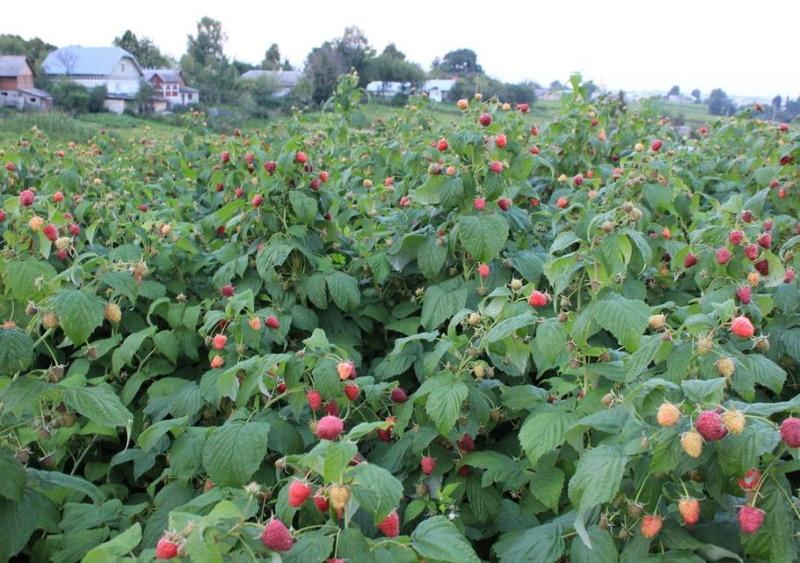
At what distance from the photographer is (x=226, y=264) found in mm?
3633

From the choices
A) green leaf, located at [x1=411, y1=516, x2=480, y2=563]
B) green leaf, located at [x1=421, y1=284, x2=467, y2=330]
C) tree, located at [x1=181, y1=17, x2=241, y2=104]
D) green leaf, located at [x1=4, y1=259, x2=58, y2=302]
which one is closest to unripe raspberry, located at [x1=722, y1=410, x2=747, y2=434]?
green leaf, located at [x1=411, y1=516, x2=480, y2=563]

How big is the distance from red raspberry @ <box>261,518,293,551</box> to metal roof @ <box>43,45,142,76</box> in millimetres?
48382

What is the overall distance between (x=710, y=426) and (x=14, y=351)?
1952mm

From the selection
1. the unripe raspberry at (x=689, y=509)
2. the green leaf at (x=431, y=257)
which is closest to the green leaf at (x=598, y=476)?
the unripe raspberry at (x=689, y=509)

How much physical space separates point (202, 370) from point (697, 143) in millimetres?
6172

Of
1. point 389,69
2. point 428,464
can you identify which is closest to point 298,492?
point 428,464

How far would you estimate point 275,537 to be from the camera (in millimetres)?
1320

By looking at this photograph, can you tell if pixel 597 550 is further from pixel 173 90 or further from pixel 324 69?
pixel 173 90

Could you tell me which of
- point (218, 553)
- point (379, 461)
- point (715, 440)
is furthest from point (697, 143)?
point (218, 553)

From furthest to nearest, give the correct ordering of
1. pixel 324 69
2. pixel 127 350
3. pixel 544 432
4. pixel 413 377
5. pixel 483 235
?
pixel 324 69, pixel 413 377, pixel 483 235, pixel 127 350, pixel 544 432

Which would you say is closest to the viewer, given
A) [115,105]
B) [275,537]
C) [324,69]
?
[275,537]

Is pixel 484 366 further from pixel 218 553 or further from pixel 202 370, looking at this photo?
pixel 202 370

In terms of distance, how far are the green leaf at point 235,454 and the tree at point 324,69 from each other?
23.4 m

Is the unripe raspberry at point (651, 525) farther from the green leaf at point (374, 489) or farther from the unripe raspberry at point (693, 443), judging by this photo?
the green leaf at point (374, 489)
